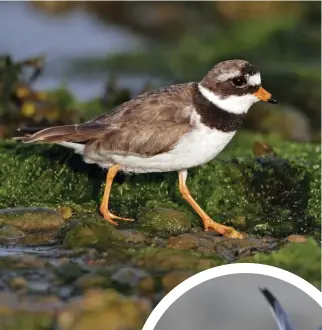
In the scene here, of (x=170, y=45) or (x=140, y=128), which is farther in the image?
(x=170, y=45)

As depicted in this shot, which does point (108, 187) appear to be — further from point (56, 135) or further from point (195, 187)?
point (195, 187)

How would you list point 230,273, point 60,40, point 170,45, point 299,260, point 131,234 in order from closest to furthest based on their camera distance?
point 230,273, point 299,260, point 131,234, point 60,40, point 170,45

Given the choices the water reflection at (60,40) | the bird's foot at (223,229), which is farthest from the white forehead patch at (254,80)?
the water reflection at (60,40)

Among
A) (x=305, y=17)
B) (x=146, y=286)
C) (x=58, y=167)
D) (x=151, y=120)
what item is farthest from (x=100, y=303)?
(x=305, y=17)

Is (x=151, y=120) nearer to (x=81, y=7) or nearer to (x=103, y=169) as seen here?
(x=103, y=169)

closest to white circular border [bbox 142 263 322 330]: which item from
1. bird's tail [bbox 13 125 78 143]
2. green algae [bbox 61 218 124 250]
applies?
green algae [bbox 61 218 124 250]

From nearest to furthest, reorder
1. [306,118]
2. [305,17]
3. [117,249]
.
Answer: [117,249], [306,118], [305,17]

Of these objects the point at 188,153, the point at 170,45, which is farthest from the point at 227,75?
the point at 170,45
